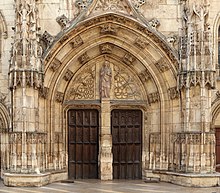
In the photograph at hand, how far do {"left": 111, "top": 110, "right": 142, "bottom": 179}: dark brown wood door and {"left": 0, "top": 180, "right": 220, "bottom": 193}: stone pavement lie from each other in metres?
1.16

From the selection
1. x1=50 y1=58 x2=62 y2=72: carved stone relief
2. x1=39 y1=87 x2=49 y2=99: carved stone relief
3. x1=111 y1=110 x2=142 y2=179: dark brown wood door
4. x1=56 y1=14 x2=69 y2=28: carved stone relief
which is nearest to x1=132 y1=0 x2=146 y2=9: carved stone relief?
x1=56 y1=14 x2=69 y2=28: carved stone relief

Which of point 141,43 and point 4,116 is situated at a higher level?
point 141,43

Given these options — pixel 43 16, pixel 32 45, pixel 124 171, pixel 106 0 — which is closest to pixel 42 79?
pixel 32 45

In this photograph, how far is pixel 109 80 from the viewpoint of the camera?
17.0 meters

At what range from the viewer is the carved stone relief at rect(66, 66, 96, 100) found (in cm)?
1706

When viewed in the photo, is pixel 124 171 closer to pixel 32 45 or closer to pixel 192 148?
pixel 192 148

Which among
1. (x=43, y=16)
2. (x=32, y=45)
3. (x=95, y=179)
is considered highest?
(x=43, y=16)

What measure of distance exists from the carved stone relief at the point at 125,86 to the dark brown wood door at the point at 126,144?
0.51m

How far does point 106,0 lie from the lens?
52.5 ft

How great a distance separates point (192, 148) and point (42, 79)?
4.72 m

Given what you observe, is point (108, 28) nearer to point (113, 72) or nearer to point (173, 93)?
point (113, 72)

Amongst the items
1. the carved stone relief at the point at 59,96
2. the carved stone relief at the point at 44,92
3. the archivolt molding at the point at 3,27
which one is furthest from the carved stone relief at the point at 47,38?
the carved stone relief at the point at 59,96

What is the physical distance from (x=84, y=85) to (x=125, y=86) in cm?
131

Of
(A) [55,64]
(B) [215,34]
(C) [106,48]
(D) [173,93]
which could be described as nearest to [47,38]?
(A) [55,64]
